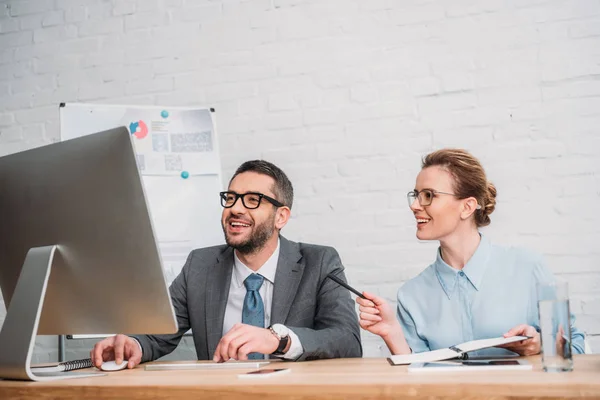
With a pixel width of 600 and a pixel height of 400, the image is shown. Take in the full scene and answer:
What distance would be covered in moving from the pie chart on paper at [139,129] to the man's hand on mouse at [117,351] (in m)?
1.22

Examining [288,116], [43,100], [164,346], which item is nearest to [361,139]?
[288,116]

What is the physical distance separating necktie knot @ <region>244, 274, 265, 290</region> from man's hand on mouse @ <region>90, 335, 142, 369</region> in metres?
0.49

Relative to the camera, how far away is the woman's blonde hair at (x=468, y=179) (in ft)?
6.48

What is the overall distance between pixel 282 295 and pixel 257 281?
0.38 ft

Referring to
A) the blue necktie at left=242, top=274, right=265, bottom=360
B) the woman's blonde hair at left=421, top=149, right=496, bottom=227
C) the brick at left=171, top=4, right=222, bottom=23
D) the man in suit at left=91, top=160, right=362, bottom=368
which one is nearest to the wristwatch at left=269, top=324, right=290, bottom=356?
the man in suit at left=91, top=160, right=362, bottom=368

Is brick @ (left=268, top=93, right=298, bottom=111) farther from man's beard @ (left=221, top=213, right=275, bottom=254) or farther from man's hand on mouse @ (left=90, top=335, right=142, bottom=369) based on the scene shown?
man's hand on mouse @ (left=90, top=335, right=142, bottom=369)

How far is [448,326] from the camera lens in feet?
5.97

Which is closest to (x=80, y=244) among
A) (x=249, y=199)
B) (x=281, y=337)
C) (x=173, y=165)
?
(x=281, y=337)

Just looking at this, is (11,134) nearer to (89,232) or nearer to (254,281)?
(254,281)

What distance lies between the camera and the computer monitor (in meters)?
1.12

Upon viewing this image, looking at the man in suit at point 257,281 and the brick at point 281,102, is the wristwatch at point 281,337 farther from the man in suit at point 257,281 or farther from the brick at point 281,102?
the brick at point 281,102

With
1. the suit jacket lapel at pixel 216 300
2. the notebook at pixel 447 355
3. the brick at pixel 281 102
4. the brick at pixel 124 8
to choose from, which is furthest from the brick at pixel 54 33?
the notebook at pixel 447 355

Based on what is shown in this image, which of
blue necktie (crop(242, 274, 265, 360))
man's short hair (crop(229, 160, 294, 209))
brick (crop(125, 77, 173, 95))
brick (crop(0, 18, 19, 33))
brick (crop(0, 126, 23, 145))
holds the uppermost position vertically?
brick (crop(0, 18, 19, 33))

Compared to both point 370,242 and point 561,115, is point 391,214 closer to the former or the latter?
point 370,242
